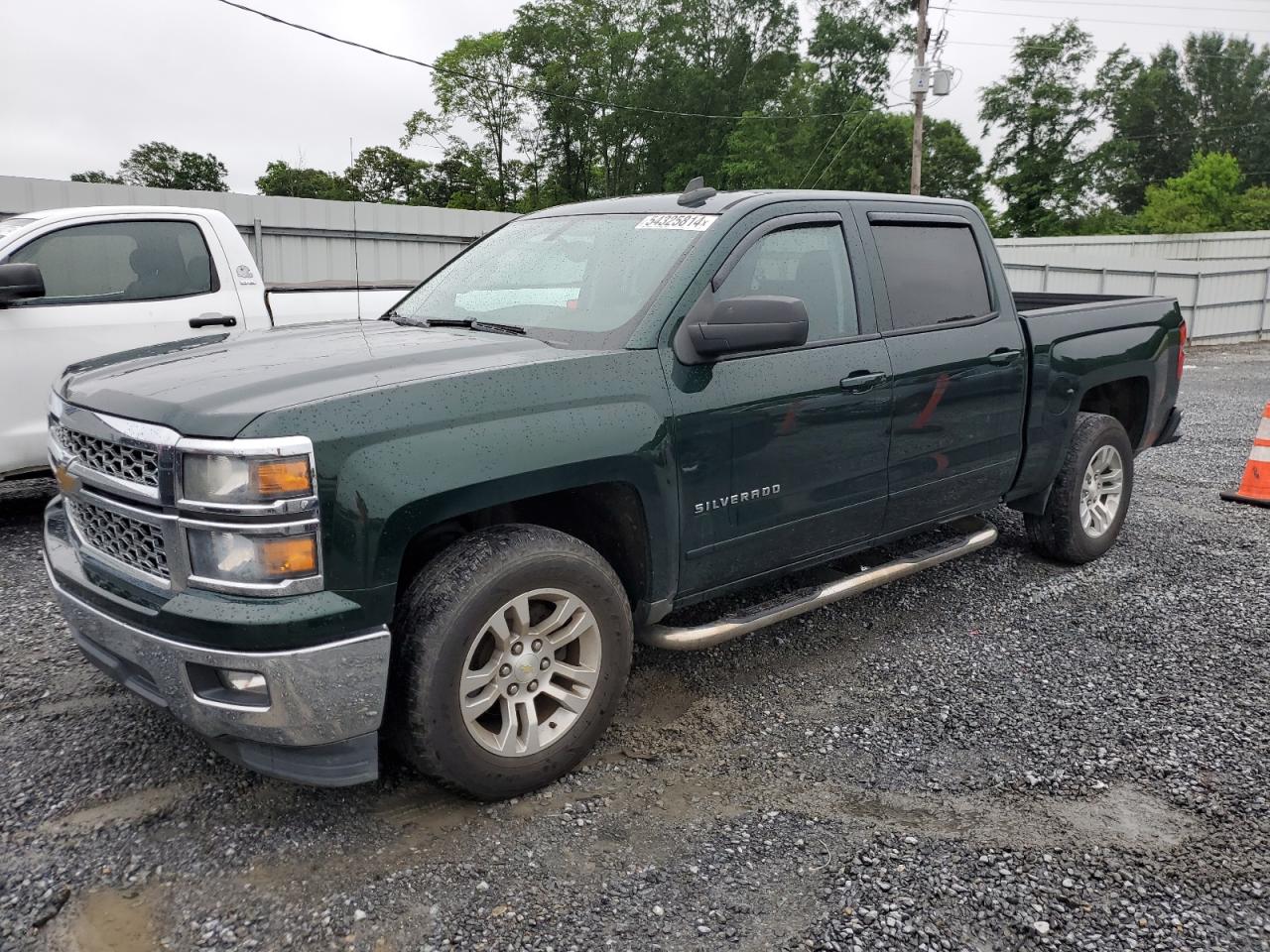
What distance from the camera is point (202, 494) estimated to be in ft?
8.29

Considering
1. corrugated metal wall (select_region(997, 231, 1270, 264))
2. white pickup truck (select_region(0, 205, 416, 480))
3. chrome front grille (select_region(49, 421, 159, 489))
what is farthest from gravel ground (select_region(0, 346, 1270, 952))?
corrugated metal wall (select_region(997, 231, 1270, 264))

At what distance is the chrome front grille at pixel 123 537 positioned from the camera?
2684 millimetres

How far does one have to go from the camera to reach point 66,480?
3.06 meters

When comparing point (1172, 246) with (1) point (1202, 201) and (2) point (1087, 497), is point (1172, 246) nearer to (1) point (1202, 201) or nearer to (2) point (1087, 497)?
(1) point (1202, 201)

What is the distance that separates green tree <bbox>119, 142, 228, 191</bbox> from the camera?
185 feet

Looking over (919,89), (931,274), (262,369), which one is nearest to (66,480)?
(262,369)

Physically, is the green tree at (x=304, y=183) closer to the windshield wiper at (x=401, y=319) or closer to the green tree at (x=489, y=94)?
the green tree at (x=489, y=94)

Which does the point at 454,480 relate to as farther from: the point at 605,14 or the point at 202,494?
the point at 605,14

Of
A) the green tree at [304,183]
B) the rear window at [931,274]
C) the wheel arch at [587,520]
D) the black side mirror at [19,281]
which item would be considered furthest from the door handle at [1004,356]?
the green tree at [304,183]

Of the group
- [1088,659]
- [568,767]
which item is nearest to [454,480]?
[568,767]

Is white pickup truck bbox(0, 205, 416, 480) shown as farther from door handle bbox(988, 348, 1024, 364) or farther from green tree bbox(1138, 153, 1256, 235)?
green tree bbox(1138, 153, 1256, 235)

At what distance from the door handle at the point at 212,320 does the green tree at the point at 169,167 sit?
5587 cm

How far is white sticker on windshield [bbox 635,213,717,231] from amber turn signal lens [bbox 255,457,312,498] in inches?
70.5

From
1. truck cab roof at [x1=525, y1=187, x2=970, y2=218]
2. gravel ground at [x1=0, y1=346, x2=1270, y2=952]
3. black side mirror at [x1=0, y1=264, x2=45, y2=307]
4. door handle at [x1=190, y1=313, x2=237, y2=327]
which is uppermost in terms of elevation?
truck cab roof at [x1=525, y1=187, x2=970, y2=218]
